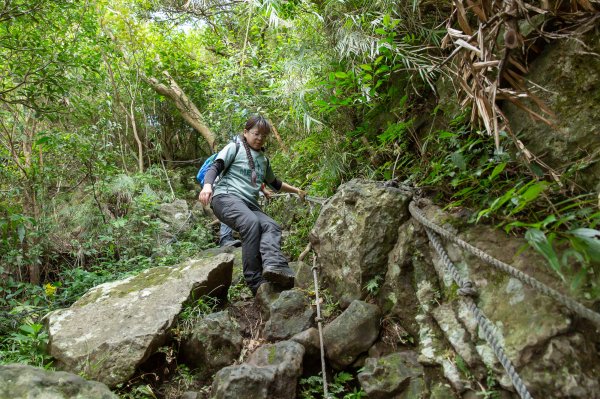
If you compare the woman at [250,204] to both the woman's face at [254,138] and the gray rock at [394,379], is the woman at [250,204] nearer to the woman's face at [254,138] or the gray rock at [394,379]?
the woman's face at [254,138]

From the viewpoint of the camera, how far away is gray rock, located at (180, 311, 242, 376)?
260 cm

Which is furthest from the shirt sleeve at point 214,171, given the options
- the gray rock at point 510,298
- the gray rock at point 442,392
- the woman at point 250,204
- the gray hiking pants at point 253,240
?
the gray rock at point 442,392

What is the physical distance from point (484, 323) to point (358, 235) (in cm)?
122

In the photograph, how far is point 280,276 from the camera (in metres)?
3.21

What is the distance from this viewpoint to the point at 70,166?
591 centimetres

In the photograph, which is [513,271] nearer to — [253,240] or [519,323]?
[519,323]

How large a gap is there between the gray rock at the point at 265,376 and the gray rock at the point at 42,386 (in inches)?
22.3

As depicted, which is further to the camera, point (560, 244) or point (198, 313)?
point (198, 313)

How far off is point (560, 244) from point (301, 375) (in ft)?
5.35

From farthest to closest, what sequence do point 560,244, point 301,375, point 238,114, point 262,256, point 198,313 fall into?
1. point 238,114
2. point 262,256
3. point 198,313
4. point 301,375
5. point 560,244

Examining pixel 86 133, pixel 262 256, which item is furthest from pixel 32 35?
pixel 262 256

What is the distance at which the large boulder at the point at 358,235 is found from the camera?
270 centimetres

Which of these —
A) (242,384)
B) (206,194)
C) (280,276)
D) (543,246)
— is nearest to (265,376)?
(242,384)

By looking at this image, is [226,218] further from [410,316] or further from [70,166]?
[70,166]
